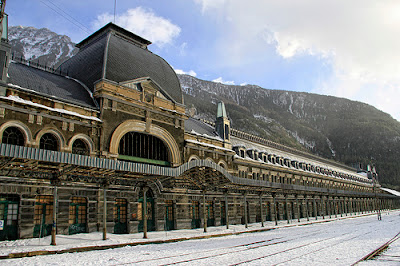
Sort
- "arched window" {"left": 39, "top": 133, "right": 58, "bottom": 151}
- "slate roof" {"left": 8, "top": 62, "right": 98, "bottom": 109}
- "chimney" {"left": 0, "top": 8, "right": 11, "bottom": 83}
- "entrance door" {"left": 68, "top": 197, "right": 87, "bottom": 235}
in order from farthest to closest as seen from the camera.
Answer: "slate roof" {"left": 8, "top": 62, "right": 98, "bottom": 109}
"entrance door" {"left": 68, "top": 197, "right": 87, "bottom": 235}
"arched window" {"left": 39, "top": 133, "right": 58, "bottom": 151}
"chimney" {"left": 0, "top": 8, "right": 11, "bottom": 83}

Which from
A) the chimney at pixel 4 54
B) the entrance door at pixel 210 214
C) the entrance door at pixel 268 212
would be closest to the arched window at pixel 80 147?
the chimney at pixel 4 54

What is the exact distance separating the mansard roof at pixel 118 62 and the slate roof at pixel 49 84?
1889mm

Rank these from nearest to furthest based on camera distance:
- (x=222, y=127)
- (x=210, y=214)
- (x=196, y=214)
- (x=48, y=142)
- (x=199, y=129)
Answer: (x=48, y=142) → (x=196, y=214) → (x=210, y=214) → (x=199, y=129) → (x=222, y=127)

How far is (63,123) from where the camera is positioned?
2400 centimetres

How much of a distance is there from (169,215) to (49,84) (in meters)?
16.2

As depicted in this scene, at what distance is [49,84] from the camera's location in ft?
85.6

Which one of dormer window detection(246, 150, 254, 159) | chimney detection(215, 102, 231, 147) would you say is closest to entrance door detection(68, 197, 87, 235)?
chimney detection(215, 102, 231, 147)

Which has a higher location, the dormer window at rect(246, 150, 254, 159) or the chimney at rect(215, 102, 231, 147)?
the chimney at rect(215, 102, 231, 147)

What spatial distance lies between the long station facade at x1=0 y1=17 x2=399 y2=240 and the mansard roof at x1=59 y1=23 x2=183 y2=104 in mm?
135

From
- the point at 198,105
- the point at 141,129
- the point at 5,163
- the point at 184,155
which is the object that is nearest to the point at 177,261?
the point at 5,163

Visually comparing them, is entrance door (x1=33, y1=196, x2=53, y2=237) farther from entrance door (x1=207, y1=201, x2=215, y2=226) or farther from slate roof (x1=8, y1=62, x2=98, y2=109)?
entrance door (x1=207, y1=201, x2=215, y2=226)

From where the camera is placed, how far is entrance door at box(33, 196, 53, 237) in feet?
71.6

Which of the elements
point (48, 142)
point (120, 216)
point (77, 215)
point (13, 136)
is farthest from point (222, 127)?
A: point (13, 136)

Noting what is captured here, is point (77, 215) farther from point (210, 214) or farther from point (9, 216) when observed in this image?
point (210, 214)
